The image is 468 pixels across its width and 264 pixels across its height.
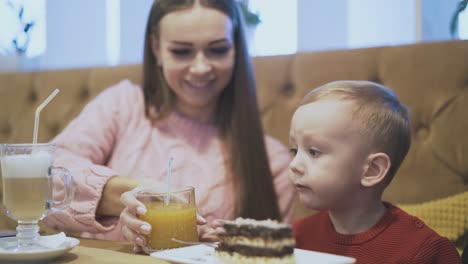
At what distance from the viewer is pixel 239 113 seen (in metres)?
1.83

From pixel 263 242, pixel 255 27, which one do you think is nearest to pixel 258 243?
pixel 263 242

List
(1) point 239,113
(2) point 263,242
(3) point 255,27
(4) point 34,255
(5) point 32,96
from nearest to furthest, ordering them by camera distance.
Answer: (2) point 263,242 → (4) point 34,255 → (1) point 239,113 → (3) point 255,27 → (5) point 32,96

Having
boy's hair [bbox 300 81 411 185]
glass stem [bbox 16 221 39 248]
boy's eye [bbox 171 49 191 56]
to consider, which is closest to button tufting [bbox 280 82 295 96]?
boy's eye [bbox 171 49 191 56]

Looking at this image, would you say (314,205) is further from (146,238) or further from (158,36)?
(158,36)

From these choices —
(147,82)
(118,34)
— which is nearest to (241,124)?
(147,82)

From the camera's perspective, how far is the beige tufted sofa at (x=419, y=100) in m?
1.61

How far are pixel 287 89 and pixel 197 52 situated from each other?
0.42m

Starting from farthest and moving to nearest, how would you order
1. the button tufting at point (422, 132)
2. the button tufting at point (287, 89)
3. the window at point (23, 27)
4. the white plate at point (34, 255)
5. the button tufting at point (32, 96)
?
the window at point (23, 27) < the button tufting at point (32, 96) < the button tufting at point (287, 89) < the button tufting at point (422, 132) < the white plate at point (34, 255)

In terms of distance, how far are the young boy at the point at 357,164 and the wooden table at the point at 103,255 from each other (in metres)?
0.35

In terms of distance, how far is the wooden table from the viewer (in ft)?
3.46

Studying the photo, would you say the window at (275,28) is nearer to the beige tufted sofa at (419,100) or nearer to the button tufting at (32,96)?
the beige tufted sofa at (419,100)

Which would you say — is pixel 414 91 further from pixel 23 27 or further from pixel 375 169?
pixel 23 27

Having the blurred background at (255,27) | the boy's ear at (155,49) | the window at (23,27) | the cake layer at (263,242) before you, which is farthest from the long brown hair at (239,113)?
the window at (23,27)

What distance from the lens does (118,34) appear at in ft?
9.87
